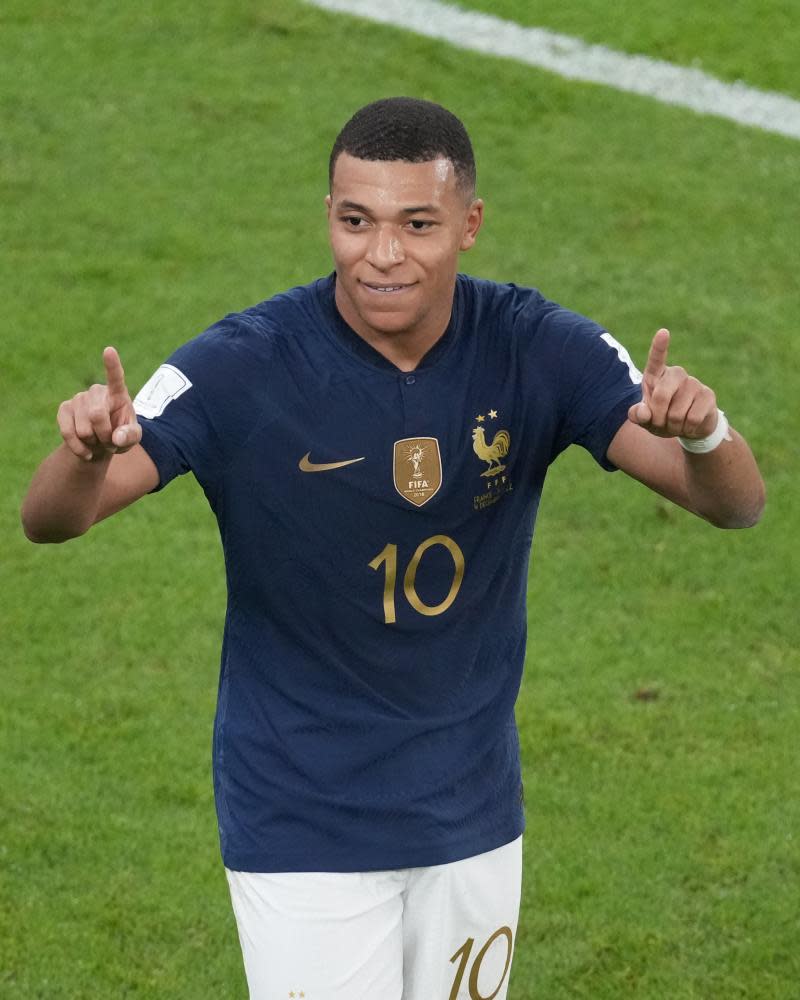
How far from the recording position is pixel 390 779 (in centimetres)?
500

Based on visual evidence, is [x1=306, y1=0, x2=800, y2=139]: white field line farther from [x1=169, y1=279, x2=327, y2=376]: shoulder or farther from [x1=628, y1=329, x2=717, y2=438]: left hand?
[x1=628, y1=329, x2=717, y2=438]: left hand

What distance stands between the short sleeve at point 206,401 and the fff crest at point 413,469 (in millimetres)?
360

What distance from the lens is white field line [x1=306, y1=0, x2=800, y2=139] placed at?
16.0 m

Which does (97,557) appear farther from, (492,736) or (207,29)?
(207,29)

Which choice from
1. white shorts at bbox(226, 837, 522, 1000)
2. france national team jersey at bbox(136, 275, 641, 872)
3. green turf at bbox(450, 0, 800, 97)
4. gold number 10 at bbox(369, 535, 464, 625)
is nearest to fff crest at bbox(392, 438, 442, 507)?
france national team jersey at bbox(136, 275, 641, 872)

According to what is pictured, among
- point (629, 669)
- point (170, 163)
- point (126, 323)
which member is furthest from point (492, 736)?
point (170, 163)

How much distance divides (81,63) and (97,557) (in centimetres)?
700

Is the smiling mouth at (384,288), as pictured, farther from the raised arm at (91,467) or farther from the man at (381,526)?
the raised arm at (91,467)

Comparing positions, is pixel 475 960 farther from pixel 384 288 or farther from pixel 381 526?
pixel 384 288

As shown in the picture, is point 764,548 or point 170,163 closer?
point 764,548

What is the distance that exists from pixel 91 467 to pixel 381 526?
824 mm

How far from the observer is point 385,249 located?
15.4ft

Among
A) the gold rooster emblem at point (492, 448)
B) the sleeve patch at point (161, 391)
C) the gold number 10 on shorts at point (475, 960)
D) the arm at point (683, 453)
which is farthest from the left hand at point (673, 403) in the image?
the gold number 10 on shorts at point (475, 960)

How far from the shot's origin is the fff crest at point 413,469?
4848 millimetres
